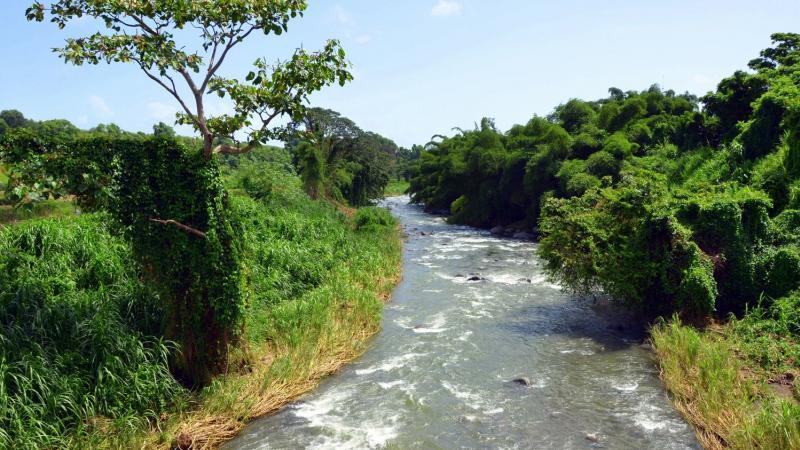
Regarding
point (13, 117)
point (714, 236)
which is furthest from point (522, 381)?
point (13, 117)

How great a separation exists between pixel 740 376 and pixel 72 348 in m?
12.4

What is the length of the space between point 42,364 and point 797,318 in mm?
15465

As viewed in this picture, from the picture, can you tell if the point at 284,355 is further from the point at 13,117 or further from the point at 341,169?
the point at 13,117

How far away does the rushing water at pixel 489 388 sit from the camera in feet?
30.5

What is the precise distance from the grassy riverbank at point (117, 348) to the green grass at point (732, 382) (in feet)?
24.6

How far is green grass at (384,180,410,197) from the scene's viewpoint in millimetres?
93456

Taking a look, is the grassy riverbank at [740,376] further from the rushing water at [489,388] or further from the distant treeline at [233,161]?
the distant treeline at [233,161]

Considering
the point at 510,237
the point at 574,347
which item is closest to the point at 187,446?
the point at 574,347

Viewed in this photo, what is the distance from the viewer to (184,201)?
9.46m

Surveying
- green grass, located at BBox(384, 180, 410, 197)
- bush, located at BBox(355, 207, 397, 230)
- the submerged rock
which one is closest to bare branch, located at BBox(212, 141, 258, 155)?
the submerged rock

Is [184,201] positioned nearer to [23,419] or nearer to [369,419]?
[23,419]

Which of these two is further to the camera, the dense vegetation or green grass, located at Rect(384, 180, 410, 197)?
green grass, located at Rect(384, 180, 410, 197)

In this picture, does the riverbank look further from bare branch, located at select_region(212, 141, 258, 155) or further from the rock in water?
the rock in water

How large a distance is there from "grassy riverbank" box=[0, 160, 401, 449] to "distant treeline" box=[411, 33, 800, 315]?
7.27m
